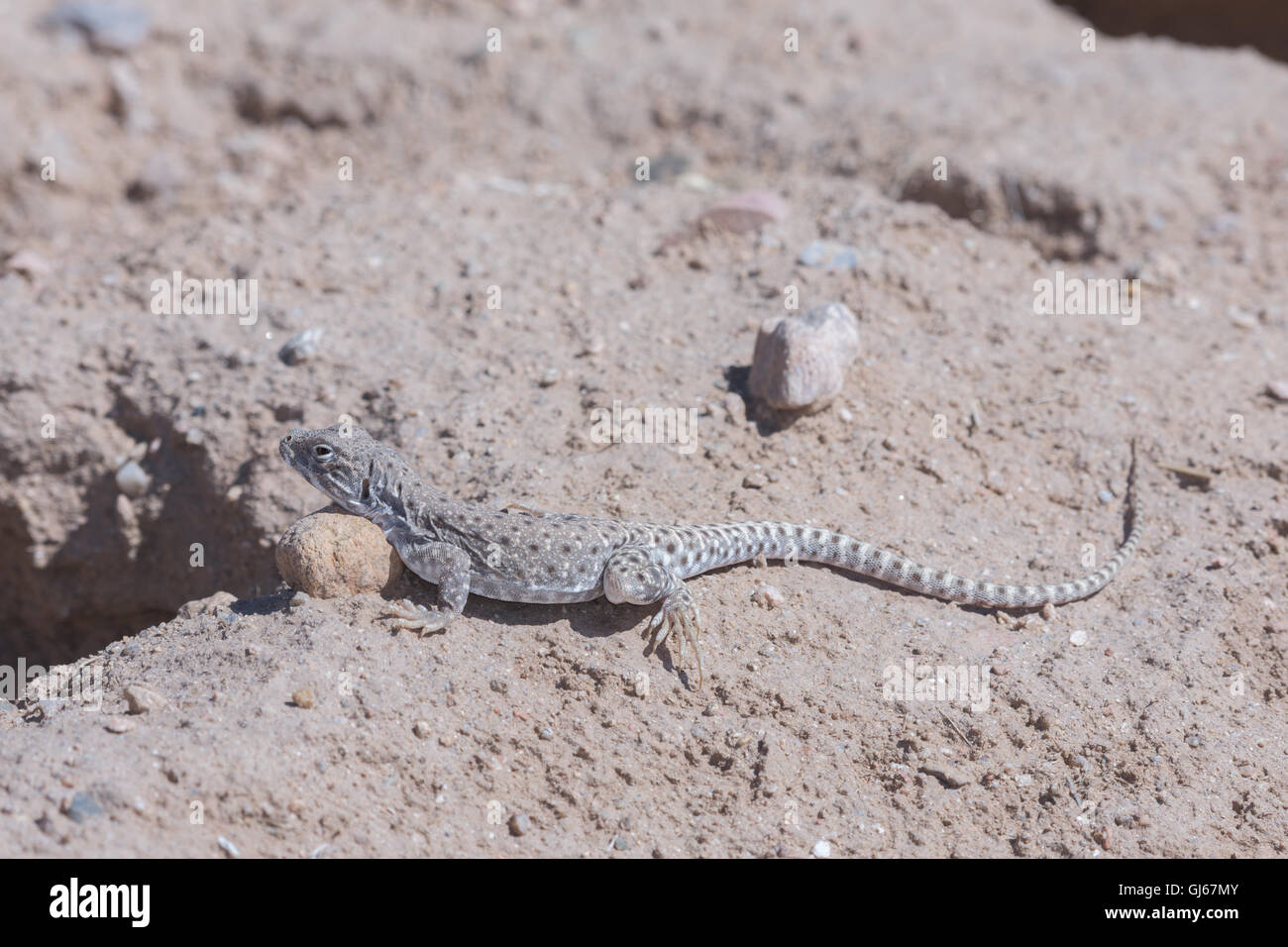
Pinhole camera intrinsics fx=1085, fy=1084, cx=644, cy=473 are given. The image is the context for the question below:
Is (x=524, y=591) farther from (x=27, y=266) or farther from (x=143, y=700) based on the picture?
(x=27, y=266)

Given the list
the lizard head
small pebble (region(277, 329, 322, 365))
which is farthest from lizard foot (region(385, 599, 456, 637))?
small pebble (region(277, 329, 322, 365))

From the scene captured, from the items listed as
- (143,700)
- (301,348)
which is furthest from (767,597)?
(301,348)

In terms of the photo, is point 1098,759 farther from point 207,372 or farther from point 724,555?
point 207,372

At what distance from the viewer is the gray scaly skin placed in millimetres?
5578

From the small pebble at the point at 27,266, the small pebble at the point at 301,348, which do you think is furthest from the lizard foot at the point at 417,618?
the small pebble at the point at 27,266

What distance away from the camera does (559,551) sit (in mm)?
5570

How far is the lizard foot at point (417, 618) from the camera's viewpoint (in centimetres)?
553

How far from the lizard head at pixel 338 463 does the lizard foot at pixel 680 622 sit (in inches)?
67.1

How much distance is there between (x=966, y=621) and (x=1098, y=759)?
98 cm

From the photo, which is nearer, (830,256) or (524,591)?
(524,591)

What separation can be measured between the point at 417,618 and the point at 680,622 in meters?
1.35

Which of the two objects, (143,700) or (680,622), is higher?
(680,622)

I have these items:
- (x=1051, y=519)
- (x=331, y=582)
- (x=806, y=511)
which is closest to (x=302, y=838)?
(x=331, y=582)

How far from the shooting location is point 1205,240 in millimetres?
9172
